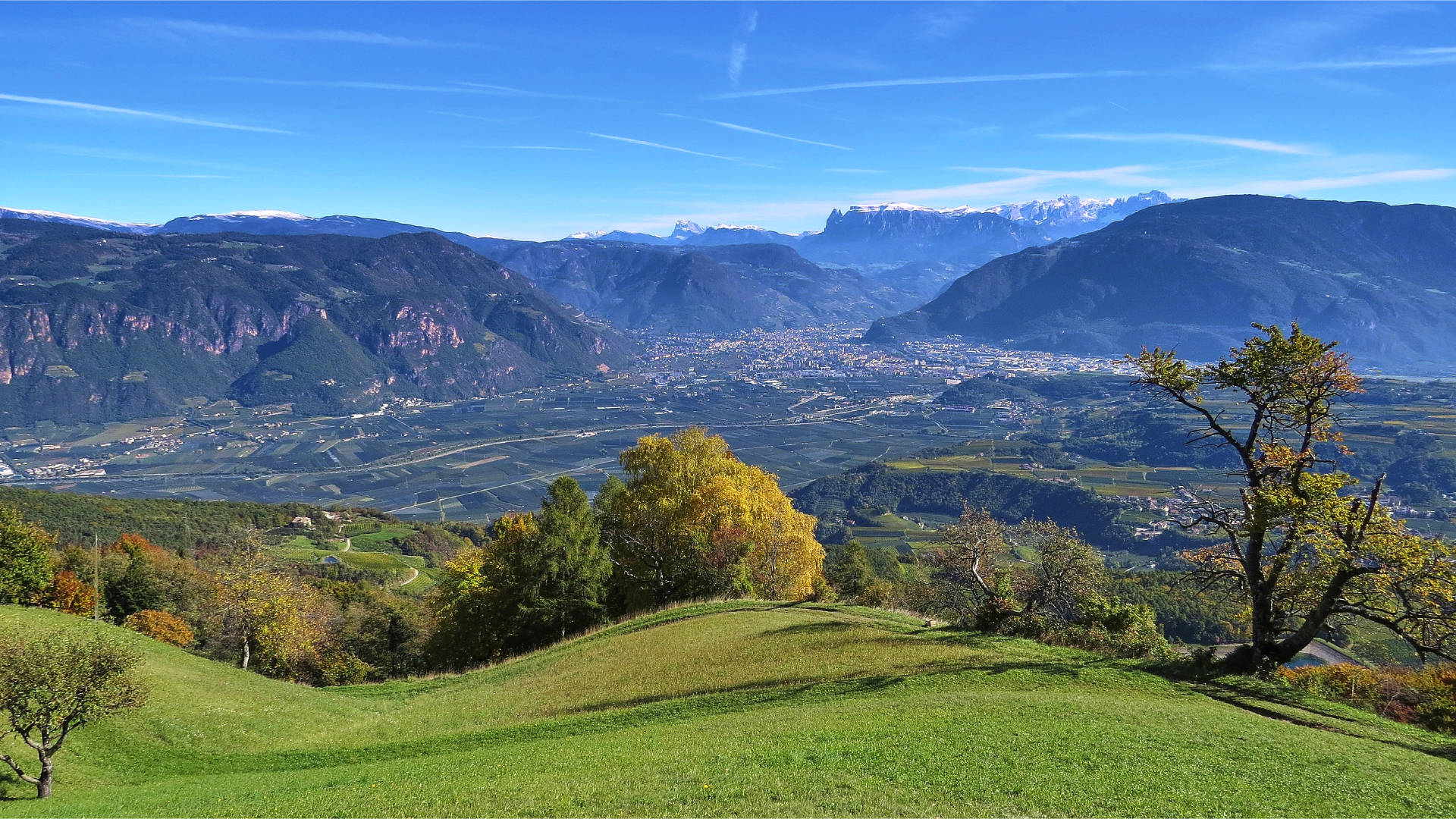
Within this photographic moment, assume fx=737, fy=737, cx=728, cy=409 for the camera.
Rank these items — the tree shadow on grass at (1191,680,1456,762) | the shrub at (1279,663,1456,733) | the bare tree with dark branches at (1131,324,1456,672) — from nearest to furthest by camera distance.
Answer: the tree shadow on grass at (1191,680,1456,762) < the bare tree with dark branches at (1131,324,1456,672) < the shrub at (1279,663,1456,733)

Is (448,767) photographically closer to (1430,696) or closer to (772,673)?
(772,673)

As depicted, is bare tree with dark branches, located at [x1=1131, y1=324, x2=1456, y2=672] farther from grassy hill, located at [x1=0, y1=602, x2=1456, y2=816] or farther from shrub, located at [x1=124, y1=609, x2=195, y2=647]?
shrub, located at [x1=124, y1=609, x2=195, y2=647]

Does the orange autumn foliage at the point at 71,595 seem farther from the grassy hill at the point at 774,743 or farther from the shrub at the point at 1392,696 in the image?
the shrub at the point at 1392,696

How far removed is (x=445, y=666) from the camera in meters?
51.4

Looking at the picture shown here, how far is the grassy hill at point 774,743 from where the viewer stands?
15594 millimetres

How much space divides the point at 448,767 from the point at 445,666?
3316 cm

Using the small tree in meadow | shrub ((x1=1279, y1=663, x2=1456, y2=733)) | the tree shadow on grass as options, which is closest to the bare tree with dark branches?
shrub ((x1=1279, y1=663, x2=1456, y2=733))

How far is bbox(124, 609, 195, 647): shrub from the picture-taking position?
48291mm

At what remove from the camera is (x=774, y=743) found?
19672 mm

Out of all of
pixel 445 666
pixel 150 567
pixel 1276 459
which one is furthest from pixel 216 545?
pixel 1276 459

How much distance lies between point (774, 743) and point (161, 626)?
50.5 m

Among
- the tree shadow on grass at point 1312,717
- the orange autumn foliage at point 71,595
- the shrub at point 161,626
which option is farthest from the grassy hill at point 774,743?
the shrub at point 161,626

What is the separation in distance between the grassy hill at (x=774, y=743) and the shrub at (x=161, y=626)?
585 inches

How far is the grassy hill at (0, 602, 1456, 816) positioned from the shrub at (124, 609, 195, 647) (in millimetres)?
14857
